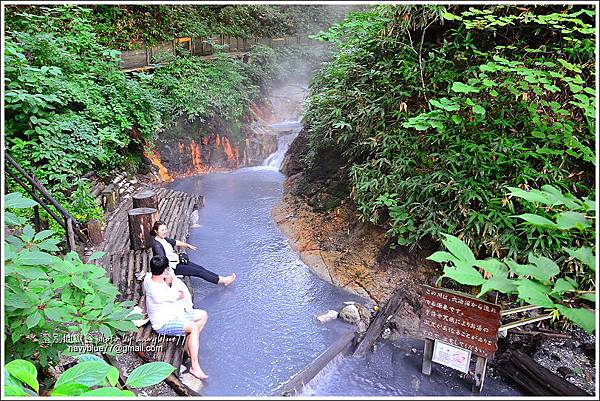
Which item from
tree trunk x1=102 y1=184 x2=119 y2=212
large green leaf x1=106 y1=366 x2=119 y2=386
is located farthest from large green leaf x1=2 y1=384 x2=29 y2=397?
tree trunk x1=102 y1=184 x2=119 y2=212

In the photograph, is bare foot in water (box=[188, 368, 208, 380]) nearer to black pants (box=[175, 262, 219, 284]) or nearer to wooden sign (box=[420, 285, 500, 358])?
black pants (box=[175, 262, 219, 284])

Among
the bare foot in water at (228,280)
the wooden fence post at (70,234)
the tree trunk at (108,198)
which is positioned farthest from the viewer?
the tree trunk at (108,198)

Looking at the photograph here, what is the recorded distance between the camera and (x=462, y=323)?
4.18 m

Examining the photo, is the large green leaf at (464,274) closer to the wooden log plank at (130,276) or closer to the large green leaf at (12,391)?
the large green leaf at (12,391)

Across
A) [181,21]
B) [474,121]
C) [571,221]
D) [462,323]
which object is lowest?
[462,323]

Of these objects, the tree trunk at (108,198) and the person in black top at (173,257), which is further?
the tree trunk at (108,198)

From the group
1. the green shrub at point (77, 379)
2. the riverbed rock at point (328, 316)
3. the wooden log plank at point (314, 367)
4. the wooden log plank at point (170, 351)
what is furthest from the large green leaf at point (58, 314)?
A: the riverbed rock at point (328, 316)

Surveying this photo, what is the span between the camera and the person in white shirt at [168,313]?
413 cm

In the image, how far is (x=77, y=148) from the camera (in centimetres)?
716

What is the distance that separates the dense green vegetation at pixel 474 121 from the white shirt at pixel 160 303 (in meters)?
3.28

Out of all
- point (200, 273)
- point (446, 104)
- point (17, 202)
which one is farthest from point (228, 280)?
point (17, 202)

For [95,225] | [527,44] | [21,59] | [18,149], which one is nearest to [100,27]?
[21,59]

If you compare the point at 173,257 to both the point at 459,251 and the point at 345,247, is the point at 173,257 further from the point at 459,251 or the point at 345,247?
the point at 459,251

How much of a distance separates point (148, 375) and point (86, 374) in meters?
0.22
